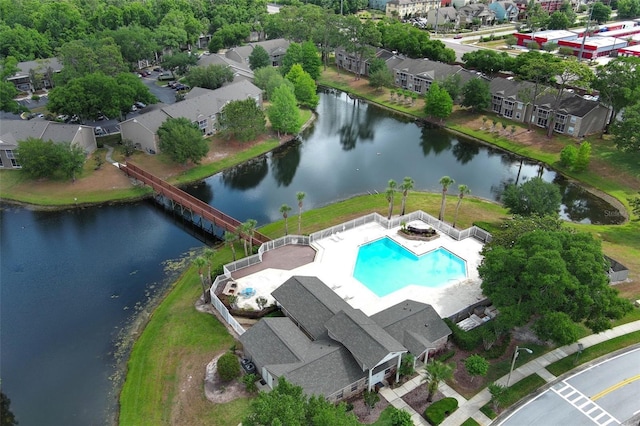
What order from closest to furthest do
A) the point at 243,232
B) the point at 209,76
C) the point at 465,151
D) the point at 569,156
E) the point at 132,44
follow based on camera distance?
the point at 243,232
the point at 569,156
the point at 465,151
the point at 209,76
the point at 132,44

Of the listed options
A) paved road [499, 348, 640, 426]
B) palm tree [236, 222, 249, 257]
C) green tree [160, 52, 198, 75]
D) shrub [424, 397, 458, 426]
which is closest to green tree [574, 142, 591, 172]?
paved road [499, 348, 640, 426]

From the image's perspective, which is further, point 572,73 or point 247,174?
point 572,73

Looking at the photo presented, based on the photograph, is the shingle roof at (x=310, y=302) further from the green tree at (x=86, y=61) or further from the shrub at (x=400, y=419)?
the green tree at (x=86, y=61)

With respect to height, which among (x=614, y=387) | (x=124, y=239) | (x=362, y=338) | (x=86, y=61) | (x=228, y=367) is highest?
(x=86, y=61)

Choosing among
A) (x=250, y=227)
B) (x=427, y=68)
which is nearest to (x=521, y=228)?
(x=250, y=227)

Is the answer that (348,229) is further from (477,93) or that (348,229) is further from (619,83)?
(619,83)

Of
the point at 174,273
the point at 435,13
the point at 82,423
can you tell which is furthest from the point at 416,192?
the point at 435,13

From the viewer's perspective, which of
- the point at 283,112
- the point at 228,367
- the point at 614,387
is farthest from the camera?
the point at 283,112
